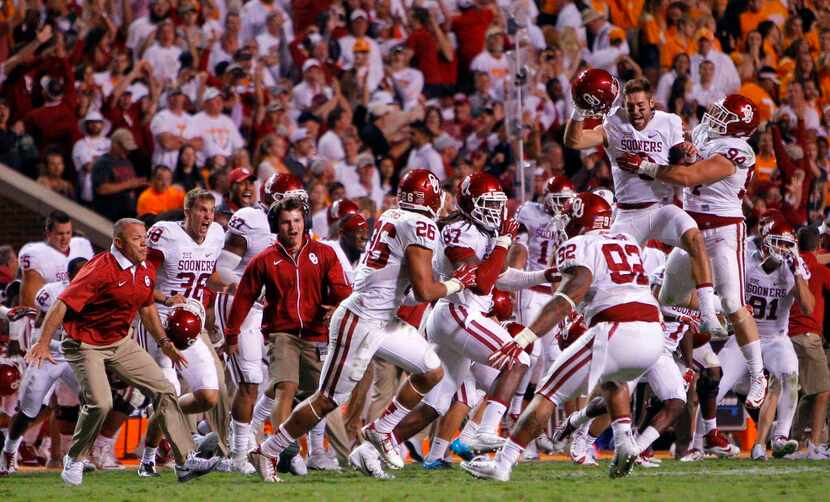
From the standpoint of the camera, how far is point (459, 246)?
9.92m

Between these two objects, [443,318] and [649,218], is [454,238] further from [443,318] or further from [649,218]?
[649,218]

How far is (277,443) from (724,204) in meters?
3.80

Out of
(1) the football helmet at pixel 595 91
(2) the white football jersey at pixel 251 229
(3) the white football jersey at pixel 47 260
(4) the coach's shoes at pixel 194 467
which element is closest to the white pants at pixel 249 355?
(2) the white football jersey at pixel 251 229

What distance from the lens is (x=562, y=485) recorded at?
358 inches

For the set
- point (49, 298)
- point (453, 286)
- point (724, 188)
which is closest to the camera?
point (453, 286)

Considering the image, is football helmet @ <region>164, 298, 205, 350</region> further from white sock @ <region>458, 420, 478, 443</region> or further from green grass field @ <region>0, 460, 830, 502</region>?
white sock @ <region>458, 420, 478, 443</region>

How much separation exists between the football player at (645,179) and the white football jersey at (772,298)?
2112mm

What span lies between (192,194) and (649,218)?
340 cm

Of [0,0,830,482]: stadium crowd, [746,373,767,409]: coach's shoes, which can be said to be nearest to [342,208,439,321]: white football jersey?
[746,373,767,409]: coach's shoes

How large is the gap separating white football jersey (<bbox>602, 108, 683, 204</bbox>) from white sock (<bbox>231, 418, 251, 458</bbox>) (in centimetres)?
317

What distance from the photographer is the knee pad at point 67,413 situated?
1236 centimetres

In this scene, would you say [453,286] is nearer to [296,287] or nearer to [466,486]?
[466,486]

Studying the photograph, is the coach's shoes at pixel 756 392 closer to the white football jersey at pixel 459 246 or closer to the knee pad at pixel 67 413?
the white football jersey at pixel 459 246

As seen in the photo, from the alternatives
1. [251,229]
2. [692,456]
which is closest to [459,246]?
[251,229]
